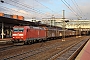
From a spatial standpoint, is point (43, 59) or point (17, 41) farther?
point (17, 41)

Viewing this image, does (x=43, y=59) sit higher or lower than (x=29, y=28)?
lower

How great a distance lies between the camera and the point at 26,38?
29000 millimetres

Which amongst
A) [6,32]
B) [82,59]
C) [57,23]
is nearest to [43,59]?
[82,59]

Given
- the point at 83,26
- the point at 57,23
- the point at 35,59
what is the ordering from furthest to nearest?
the point at 57,23 → the point at 83,26 → the point at 35,59

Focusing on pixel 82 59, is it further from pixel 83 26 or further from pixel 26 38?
pixel 83 26

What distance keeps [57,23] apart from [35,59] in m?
99.1

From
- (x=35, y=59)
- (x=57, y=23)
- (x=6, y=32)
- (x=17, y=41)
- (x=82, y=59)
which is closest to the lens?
(x=82, y=59)

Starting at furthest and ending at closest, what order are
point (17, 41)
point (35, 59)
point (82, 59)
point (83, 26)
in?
point (83, 26) < point (17, 41) < point (35, 59) < point (82, 59)

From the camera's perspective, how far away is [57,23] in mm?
113750

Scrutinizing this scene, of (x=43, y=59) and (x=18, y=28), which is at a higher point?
(x=18, y=28)

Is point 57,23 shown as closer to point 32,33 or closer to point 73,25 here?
point 73,25

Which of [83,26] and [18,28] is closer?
[18,28]

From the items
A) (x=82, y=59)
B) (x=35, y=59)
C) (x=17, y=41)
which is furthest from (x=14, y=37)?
(x=82, y=59)

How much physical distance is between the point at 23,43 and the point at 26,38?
988mm
